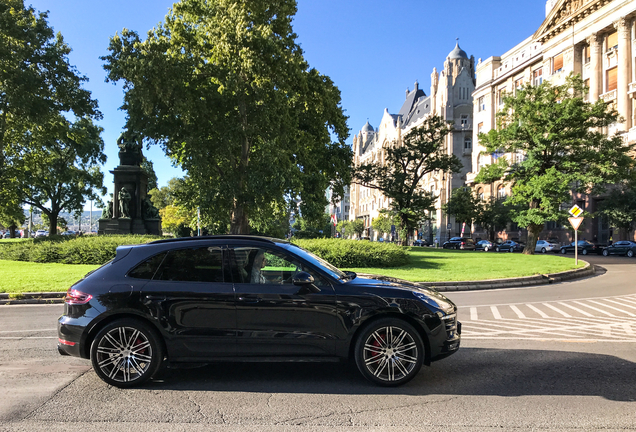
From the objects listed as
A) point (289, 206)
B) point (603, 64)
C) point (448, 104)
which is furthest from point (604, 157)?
point (448, 104)

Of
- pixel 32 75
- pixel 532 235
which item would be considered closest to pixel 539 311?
pixel 532 235

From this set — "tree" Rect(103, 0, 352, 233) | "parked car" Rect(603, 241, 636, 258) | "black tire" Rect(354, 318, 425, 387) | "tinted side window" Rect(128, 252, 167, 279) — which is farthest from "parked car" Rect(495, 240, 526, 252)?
"tinted side window" Rect(128, 252, 167, 279)

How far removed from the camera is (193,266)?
17.2 ft

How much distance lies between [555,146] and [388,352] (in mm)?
31827

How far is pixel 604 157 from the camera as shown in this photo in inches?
1187

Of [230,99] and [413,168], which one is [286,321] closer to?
[230,99]

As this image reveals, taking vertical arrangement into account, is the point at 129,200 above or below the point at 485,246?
above

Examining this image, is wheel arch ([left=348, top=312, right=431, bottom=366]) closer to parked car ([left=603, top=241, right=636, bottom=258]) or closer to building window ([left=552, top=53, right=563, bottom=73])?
parked car ([left=603, top=241, right=636, bottom=258])

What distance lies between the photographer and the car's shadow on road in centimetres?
484

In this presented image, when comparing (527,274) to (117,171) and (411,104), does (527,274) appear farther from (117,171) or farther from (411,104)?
(411,104)

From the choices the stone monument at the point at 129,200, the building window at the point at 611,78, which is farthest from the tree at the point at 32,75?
the building window at the point at 611,78

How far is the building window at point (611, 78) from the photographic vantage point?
48.5 meters

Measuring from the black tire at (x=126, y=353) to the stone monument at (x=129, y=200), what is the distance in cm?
2335

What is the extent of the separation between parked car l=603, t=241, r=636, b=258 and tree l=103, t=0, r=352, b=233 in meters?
26.9
